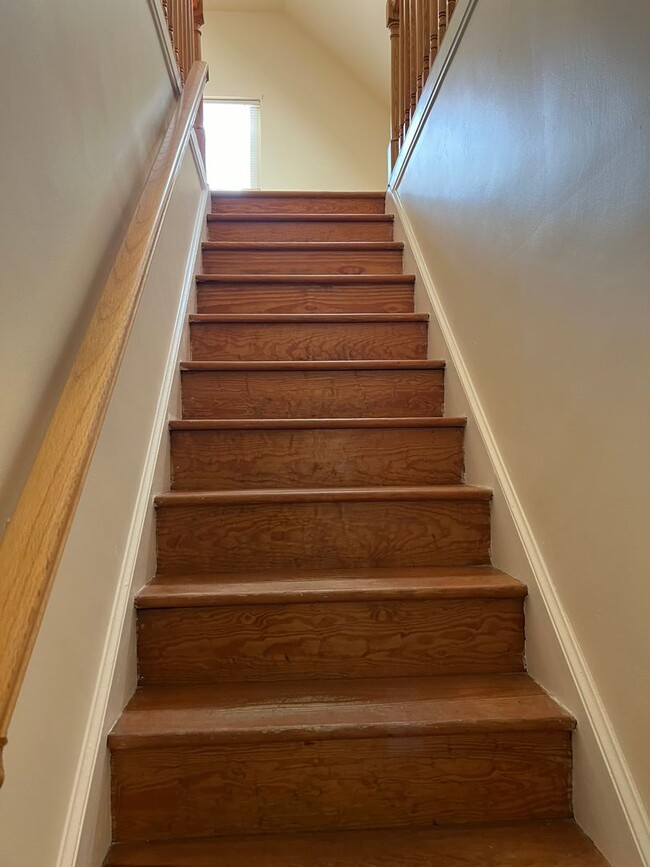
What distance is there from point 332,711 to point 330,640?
0.16 m

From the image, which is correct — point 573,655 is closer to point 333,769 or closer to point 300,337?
point 333,769

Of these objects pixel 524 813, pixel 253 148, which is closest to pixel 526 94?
pixel 524 813

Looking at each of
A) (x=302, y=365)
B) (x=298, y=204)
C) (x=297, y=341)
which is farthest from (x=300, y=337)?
(x=298, y=204)

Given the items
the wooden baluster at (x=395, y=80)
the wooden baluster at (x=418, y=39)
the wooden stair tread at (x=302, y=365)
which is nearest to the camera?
the wooden stair tread at (x=302, y=365)

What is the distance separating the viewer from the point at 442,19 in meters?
1.91

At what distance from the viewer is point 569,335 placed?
105 cm

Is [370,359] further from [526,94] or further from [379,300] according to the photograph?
[526,94]

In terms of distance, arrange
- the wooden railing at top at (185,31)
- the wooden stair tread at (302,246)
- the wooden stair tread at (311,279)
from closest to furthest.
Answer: the wooden railing at top at (185,31), the wooden stair tread at (311,279), the wooden stair tread at (302,246)

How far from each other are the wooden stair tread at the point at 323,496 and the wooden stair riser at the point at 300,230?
1.55m

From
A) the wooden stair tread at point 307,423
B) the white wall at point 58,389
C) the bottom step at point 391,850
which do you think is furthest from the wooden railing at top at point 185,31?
the bottom step at point 391,850

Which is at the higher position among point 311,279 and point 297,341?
point 311,279

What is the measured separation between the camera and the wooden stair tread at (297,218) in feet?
8.36

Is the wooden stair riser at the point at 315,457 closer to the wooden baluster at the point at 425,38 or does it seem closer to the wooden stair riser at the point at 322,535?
the wooden stair riser at the point at 322,535

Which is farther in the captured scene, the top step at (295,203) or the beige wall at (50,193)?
the top step at (295,203)
